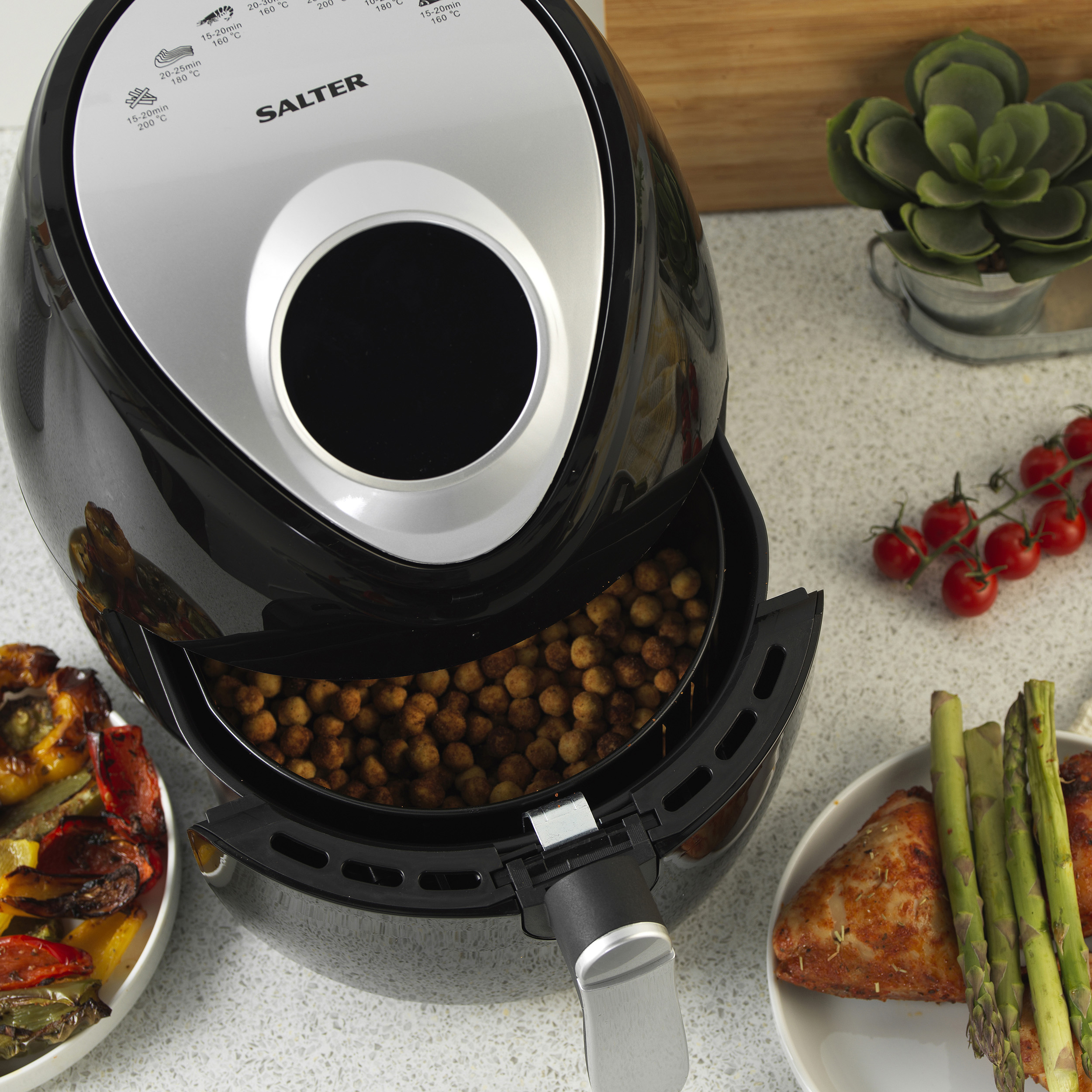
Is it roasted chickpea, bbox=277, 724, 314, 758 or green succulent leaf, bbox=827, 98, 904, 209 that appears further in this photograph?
green succulent leaf, bbox=827, 98, 904, 209

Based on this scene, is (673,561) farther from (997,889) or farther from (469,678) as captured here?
(997,889)

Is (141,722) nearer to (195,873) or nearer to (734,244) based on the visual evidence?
(195,873)

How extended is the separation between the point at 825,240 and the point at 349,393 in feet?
2.28

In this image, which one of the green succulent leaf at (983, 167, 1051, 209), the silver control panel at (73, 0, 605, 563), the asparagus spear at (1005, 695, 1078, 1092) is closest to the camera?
the silver control panel at (73, 0, 605, 563)

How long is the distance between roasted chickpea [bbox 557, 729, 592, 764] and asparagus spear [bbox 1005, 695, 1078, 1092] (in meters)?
0.26

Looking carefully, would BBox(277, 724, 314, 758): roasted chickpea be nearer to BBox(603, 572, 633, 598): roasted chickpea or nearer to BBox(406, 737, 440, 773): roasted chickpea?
BBox(406, 737, 440, 773): roasted chickpea

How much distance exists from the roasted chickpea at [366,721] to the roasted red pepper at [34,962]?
20 centimetres

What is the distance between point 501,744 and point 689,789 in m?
0.14

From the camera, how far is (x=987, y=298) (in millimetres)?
877

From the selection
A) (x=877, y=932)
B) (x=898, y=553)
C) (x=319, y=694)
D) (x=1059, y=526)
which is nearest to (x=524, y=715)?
(x=319, y=694)

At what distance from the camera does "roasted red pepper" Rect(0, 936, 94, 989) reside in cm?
59

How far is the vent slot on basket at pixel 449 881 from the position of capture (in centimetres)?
49

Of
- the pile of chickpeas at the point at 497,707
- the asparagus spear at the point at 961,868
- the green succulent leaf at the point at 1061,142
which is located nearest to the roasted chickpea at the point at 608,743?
the pile of chickpeas at the point at 497,707

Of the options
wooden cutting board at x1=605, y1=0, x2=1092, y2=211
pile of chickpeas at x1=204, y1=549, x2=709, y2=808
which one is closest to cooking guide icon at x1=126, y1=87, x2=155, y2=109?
pile of chickpeas at x1=204, y1=549, x2=709, y2=808
